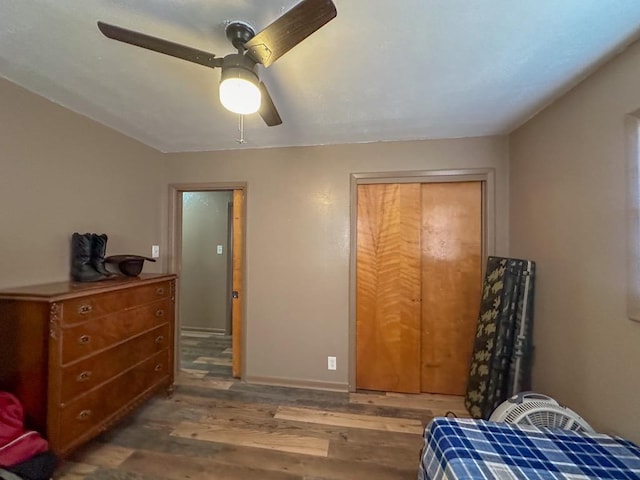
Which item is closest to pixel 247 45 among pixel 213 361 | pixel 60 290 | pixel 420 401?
pixel 60 290

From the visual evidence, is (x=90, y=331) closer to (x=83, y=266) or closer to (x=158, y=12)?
(x=83, y=266)

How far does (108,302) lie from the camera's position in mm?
1873

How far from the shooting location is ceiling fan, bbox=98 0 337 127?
0.99 m

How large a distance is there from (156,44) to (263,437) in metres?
2.46

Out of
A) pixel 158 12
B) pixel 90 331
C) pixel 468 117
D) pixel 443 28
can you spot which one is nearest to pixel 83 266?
pixel 90 331

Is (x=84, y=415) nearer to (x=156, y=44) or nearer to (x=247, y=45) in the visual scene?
(x=156, y=44)

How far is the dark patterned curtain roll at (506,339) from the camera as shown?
209cm

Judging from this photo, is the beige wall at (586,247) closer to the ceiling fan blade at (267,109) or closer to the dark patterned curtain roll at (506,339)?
the dark patterned curtain roll at (506,339)

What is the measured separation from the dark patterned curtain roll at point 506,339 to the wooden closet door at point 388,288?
Result: 58 centimetres

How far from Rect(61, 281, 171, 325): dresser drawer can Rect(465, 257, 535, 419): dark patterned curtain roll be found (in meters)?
2.78

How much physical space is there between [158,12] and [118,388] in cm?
228

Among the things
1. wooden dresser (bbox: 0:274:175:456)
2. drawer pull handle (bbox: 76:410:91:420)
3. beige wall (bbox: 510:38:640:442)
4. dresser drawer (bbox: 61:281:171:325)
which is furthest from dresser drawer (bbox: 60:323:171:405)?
beige wall (bbox: 510:38:640:442)

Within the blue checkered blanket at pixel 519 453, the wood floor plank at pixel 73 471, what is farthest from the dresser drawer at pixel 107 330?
the blue checkered blanket at pixel 519 453

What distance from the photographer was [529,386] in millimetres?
2184
